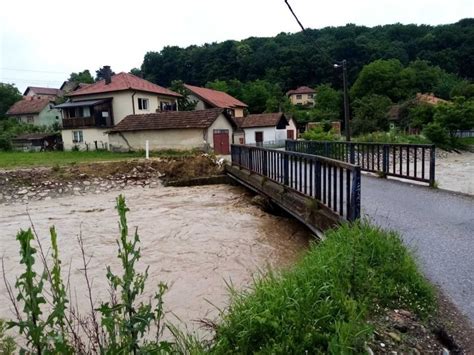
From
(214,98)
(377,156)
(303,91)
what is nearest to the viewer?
(377,156)

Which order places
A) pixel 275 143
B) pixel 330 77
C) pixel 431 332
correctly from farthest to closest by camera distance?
1. pixel 330 77
2. pixel 275 143
3. pixel 431 332

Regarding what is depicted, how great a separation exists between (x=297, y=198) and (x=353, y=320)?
493 centimetres

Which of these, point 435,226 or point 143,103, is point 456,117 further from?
point 435,226

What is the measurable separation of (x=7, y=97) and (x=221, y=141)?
55.2m

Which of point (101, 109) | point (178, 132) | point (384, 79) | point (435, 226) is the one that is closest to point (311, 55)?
point (384, 79)

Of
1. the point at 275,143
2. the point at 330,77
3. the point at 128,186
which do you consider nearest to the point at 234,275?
the point at 128,186

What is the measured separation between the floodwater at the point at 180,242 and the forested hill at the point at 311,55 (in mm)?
62842

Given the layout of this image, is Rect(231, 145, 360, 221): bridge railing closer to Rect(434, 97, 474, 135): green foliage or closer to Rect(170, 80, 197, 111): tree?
Rect(434, 97, 474, 135): green foliage

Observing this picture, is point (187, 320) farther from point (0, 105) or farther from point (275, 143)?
point (0, 105)

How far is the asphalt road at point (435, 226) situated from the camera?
349 centimetres

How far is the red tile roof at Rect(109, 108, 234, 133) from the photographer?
2661cm

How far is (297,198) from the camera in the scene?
7352mm

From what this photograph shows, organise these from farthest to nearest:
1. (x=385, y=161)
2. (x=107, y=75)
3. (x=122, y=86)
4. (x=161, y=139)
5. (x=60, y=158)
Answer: (x=107, y=75) → (x=122, y=86) → (x=161, y=139) → (x=60, y=158) → (x=385, y=161)

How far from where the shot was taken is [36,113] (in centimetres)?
5791
